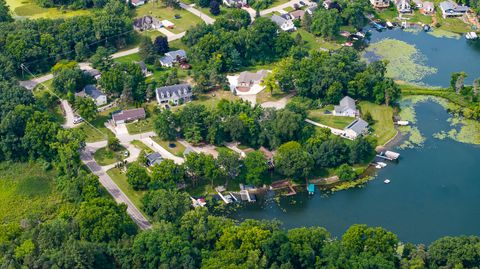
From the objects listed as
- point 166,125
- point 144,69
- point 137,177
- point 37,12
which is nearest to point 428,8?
point 144,69

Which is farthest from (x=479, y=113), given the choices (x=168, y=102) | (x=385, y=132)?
(x=168, y=102)

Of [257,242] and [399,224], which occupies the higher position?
[257,242]

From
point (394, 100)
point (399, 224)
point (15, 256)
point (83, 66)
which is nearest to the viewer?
point (15, 256)

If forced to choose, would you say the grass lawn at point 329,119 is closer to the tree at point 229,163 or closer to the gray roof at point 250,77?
the gray roof at point 250,77

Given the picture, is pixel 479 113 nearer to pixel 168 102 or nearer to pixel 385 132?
pixel 385 132

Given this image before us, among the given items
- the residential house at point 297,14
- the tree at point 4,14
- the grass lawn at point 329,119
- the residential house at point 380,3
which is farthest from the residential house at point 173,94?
the residential house at point 380,3

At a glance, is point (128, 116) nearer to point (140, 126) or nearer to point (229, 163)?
point (140, 126)

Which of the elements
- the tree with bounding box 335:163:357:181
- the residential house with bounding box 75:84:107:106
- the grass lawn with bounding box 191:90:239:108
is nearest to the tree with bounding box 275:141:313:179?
the tree with bounding box 335:163:357:181
